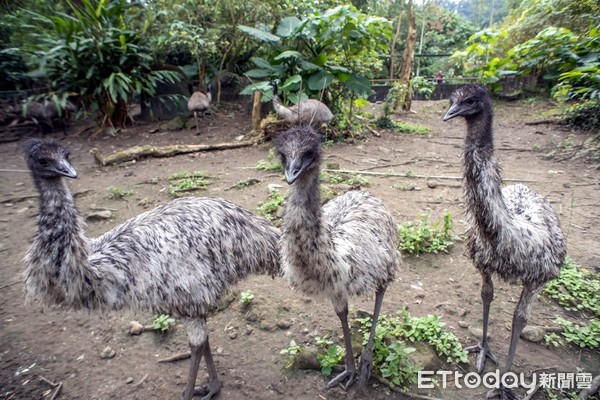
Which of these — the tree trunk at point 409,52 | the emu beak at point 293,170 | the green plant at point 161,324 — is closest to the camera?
the emu beak at point 293,170

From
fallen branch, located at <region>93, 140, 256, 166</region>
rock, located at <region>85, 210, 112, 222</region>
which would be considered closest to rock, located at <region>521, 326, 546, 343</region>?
rock, located at <region>85, 210, 112, 222</region>

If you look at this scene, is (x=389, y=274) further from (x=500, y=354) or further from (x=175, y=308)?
(x=175, y=308)

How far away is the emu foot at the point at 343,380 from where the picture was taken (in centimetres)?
243

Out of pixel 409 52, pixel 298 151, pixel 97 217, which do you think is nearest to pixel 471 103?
pixel 298 151

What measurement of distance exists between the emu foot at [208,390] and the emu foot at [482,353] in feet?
5.74

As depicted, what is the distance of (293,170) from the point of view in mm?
1809

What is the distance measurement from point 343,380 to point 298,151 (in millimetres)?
1603

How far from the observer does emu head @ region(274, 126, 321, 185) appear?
1827 millimetres

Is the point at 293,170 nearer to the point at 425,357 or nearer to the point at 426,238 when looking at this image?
the point at 425,357

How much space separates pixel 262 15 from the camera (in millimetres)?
8930

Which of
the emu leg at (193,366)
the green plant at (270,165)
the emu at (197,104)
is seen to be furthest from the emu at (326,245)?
the emu at (197,104)

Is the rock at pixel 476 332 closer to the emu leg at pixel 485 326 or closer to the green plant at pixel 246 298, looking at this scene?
the emu leg at pixel 485 326

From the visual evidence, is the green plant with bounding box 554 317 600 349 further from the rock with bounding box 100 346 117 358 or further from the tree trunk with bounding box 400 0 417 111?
the tree trunk with bounding box 400 0 417 111

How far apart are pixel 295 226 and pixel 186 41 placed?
8.00m
